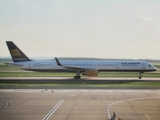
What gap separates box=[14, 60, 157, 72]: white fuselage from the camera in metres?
48.1

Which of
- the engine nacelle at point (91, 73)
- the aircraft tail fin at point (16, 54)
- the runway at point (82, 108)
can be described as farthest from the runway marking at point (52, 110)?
→ the aircraft tail fin at point (16, 54)

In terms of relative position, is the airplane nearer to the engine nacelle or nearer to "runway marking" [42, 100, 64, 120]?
the engine nacelle

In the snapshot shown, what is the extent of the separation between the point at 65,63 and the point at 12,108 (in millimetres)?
31846

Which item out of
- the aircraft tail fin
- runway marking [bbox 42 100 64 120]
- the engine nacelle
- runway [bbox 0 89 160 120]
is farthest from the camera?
the aircraft tail fin

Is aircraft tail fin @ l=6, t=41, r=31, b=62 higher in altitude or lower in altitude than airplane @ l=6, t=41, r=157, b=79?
higher

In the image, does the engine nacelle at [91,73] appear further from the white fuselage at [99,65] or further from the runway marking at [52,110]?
the runway marking at [52,110]

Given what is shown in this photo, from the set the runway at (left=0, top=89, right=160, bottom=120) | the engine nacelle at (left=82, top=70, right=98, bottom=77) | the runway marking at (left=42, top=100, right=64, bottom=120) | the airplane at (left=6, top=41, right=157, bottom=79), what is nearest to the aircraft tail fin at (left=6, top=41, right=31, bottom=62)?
the airplane at (left=6, top=41, right=157, bottom=79)

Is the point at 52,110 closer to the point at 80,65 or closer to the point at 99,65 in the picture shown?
Answer: the point at 99,65

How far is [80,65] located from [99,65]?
4.72 metres

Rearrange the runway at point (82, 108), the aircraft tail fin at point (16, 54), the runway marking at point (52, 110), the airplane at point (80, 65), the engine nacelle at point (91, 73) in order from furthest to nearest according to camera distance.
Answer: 1. the aircraft tail fin at point (16, 54)
2. the airplane at point (80, 65)
3. the engine nacelle at point (91, 73)
4. the runway at point (82, 108)
5. the runway marking at point (52, 110)

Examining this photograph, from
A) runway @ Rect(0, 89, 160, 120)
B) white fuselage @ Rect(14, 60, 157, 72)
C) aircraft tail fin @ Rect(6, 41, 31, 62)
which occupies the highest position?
aircraft tail fin @ Rect(6, 41, 31, 62)

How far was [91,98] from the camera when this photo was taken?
932 inches

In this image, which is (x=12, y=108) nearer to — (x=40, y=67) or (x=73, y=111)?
(x=73, y=111)

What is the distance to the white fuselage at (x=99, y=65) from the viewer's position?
48.1 meters
